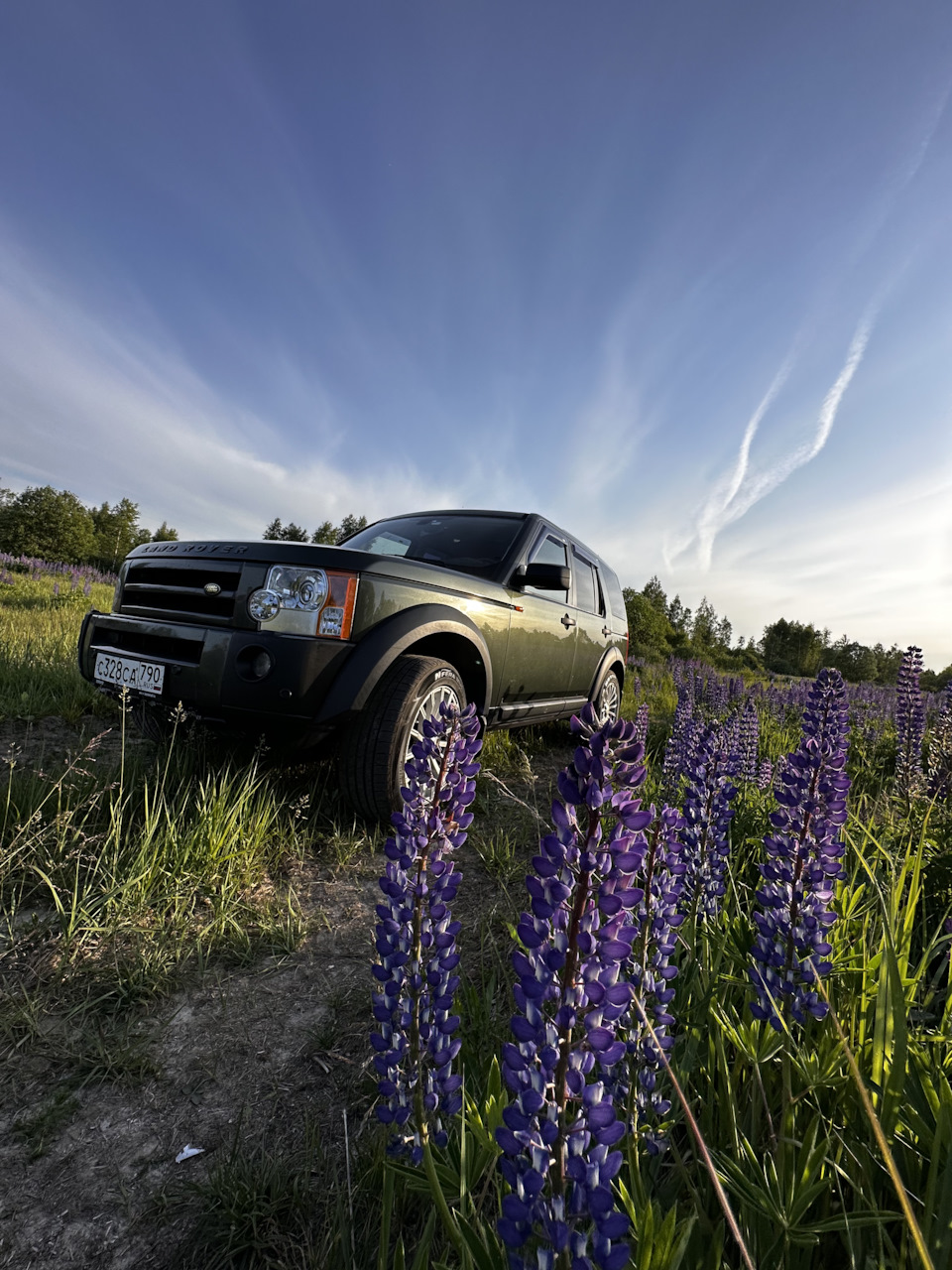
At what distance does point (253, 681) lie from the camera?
2.67 metres

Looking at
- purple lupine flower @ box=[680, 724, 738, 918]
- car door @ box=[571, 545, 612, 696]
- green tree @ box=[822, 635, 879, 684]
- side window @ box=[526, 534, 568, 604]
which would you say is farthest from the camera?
green tree @ box=[822, 635, 879, 684]

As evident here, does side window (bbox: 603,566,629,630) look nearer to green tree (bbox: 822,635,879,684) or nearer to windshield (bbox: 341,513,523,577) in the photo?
windshield (bbox: 341,513,523,577)

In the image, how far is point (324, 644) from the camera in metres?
2.72

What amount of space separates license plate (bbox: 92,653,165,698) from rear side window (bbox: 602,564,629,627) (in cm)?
537

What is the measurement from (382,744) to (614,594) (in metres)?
5.18

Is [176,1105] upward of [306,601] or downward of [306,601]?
downward

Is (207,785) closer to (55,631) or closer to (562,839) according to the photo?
(562,839)

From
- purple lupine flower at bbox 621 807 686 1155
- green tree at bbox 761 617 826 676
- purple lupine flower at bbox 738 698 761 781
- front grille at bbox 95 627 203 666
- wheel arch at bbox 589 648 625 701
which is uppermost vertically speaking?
green tree at bbox 761 617 826 676

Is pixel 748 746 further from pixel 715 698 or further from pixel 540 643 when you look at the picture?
pixel 715 698

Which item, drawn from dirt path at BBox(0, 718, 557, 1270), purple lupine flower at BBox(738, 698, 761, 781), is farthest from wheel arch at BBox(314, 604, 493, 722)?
purple lupine flower at BBox(738, 698, 761, 781)

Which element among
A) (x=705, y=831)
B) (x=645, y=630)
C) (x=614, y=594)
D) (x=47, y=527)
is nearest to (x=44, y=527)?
(x=47, y=527)

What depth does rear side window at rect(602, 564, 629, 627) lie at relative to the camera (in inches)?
281

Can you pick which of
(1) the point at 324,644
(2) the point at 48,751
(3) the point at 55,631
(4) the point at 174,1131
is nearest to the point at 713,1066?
(4) the point at 174,1131

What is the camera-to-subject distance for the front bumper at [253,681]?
8.73 feet
